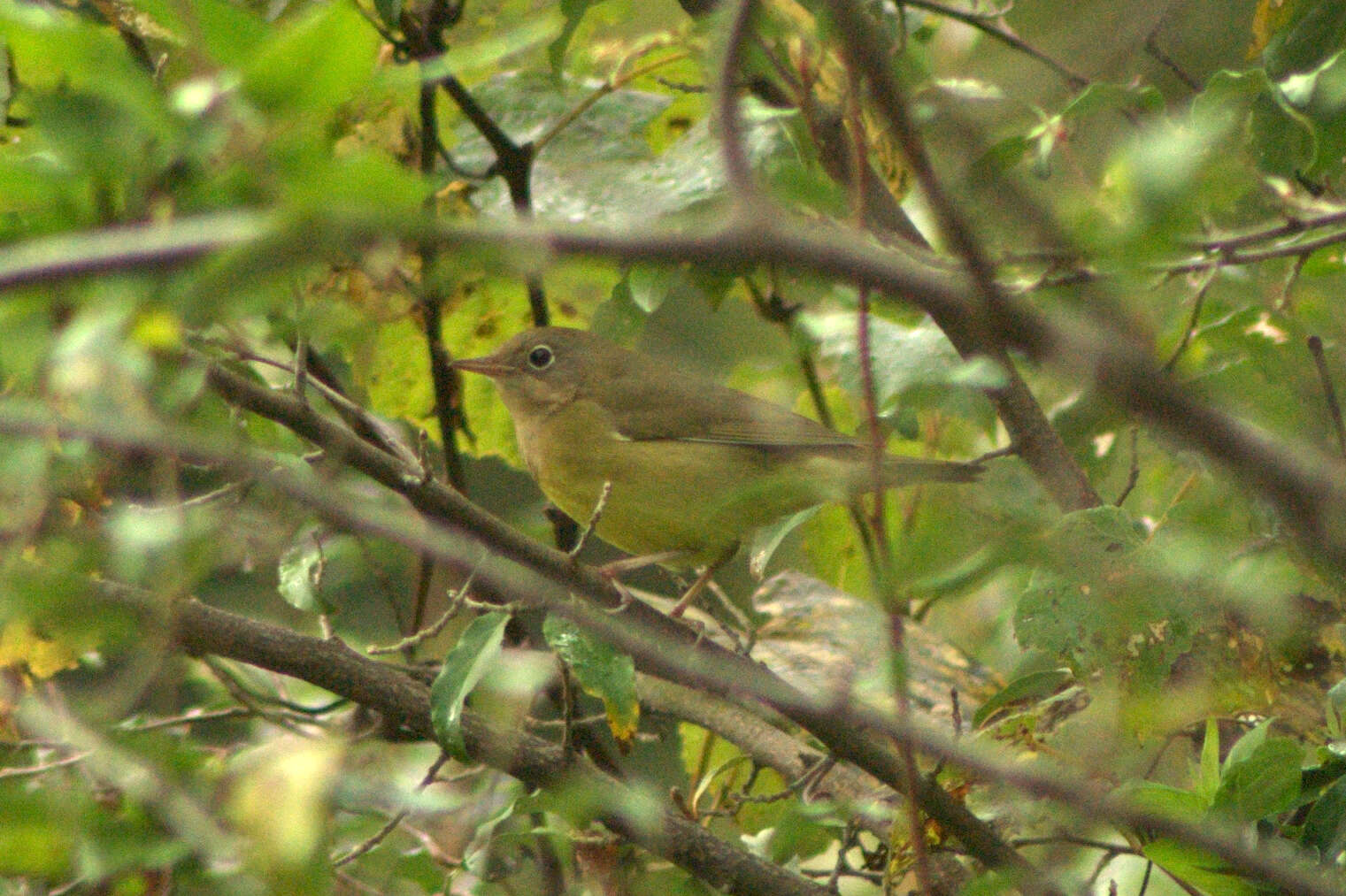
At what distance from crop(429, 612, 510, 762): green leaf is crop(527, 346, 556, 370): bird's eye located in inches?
92.4

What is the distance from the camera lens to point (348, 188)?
1.03m

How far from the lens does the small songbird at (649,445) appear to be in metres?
4.54

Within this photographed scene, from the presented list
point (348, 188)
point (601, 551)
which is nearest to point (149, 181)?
point (348, 188)

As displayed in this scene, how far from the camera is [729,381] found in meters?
4.80

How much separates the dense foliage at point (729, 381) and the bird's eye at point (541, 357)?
0.25 m

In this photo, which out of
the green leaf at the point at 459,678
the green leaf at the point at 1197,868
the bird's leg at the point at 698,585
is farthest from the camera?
the bird's leg at the point at 698,585

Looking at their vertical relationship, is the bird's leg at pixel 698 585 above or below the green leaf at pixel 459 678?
below

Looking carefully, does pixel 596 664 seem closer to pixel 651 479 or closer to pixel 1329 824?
pixel 1329 824

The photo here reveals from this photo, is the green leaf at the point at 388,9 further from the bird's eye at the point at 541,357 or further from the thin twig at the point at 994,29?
the bird's eye at the point at 541,357

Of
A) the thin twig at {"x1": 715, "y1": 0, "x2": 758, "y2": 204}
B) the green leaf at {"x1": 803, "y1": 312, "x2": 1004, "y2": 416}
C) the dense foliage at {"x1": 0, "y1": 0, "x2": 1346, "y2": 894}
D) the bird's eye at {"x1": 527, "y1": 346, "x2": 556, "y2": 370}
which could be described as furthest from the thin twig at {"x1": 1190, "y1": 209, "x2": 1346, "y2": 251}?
the bird's eye at {"x1": 527, "y1": 346, "x2": 556, "y2": 370}

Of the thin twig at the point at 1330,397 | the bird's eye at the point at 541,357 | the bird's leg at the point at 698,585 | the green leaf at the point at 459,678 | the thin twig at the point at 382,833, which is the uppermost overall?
the thin twig at the point at 1330,397

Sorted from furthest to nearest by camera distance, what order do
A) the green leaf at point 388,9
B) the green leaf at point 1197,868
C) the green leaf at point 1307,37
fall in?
the green leaf at point 388,9
the green leaf at point 1307,37
the green leaf at point 1197,868

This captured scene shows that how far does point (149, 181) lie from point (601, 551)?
6.36 m

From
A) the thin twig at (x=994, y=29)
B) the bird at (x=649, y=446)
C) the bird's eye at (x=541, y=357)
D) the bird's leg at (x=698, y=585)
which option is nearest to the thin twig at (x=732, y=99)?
the thin twig at (x=994, y=29)
